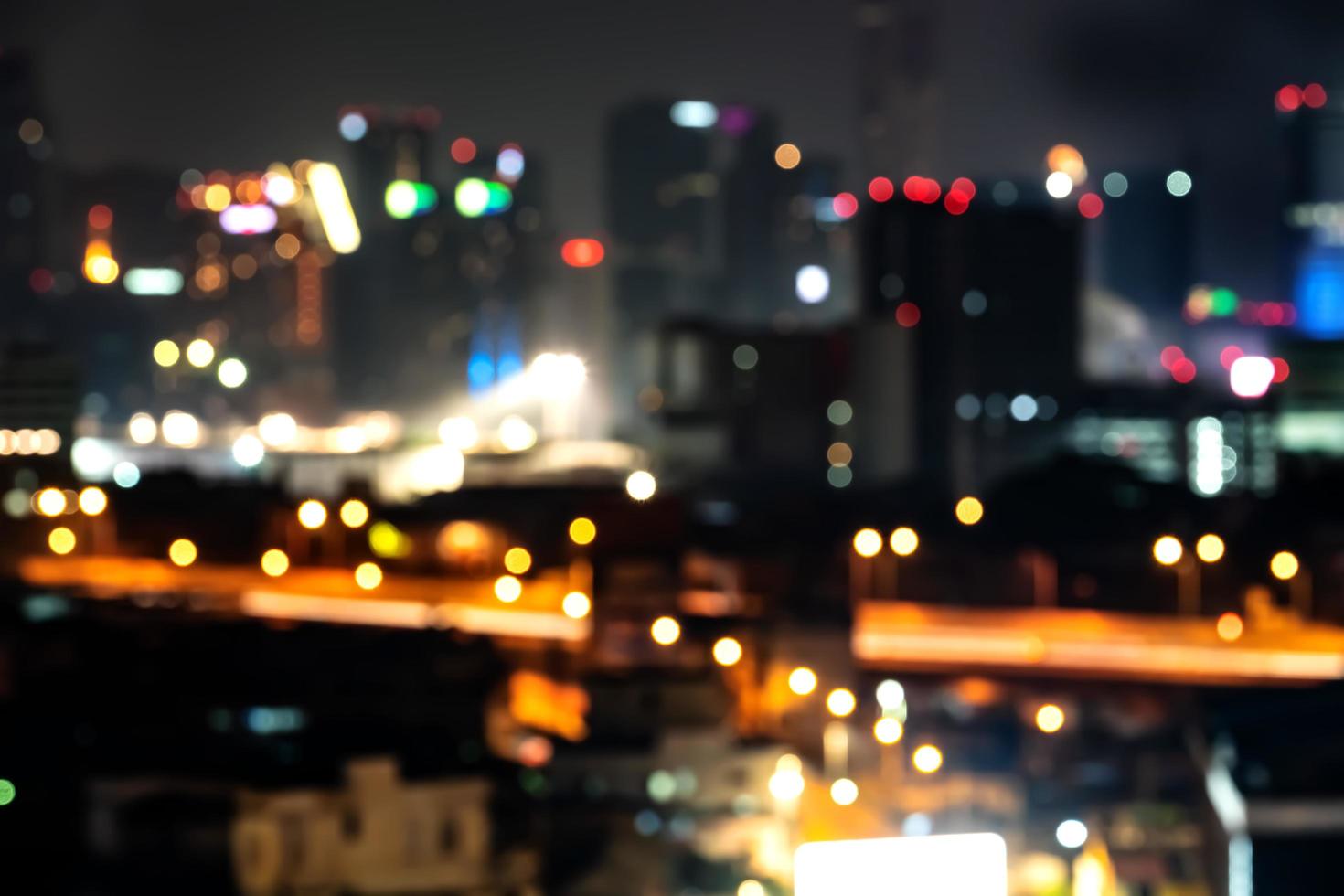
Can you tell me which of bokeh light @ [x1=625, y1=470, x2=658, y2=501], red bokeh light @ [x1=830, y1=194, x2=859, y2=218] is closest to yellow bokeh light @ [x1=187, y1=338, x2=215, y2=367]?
bokeh light @ [x1=625, y1=470, x2=658, y2=501]

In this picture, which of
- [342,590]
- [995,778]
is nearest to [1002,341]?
[342,590]

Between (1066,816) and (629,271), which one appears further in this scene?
(629,271)

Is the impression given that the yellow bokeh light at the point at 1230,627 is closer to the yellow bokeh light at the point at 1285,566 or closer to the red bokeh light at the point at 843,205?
the yellow bokeh light at the point at 1285,566

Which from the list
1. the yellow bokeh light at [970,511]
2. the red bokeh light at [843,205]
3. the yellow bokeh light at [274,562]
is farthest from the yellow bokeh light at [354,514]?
the red bokeh light at [843,205]

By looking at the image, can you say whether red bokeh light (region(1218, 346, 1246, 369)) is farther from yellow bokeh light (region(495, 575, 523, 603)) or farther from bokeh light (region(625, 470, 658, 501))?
yellow bokeh light (region(495, 575, 523, 603))

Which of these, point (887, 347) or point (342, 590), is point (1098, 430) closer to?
point (887, 347)
